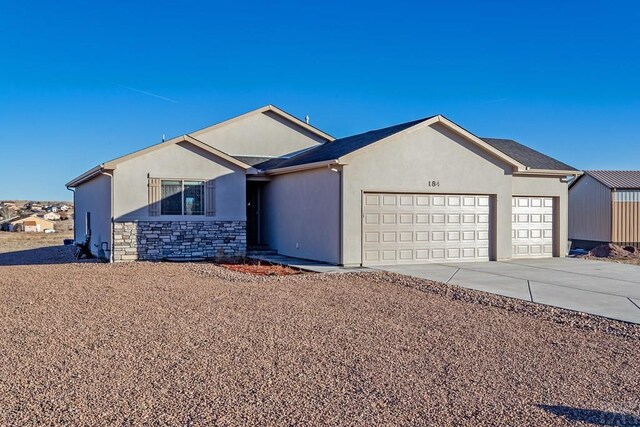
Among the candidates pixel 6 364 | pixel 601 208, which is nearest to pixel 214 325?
pixel 6 364

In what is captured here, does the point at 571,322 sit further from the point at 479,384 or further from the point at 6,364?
the point at 6,364

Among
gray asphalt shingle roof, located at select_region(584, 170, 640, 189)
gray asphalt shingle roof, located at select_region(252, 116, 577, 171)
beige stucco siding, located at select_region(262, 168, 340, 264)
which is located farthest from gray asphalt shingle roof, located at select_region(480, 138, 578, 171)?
gray asphalt shingle roof, located at select_region(584, 170, 640, 189)

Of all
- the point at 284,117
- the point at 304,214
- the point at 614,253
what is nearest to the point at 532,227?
the point at 614,253

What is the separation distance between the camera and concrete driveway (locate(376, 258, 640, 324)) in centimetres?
1021

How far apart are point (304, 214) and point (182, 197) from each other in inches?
150

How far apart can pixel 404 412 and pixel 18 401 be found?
A: 10.9ft

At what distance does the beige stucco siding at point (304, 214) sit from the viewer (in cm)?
1623

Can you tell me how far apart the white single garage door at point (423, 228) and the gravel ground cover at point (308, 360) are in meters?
5.23

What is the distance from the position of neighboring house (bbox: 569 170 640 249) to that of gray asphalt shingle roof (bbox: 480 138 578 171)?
6.62 metres

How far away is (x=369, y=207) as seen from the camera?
16.3 meters

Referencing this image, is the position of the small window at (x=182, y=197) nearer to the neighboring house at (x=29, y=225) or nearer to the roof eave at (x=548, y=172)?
the roof eave at (x=548, y=172)

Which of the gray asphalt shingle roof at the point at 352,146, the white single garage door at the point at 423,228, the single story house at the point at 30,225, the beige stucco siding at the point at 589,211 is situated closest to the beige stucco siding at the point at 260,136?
the gray asphalt shingle roof at the point at 352,146

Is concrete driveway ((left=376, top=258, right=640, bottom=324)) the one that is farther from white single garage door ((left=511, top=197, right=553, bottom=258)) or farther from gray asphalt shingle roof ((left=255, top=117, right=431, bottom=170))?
gray asphalt shingle roof ((left=255, top=117, right=431, bottom=170))

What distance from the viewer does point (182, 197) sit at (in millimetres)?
18078
